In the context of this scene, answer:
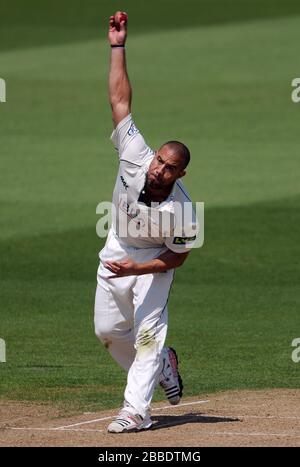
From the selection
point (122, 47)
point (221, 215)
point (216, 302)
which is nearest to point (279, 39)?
point (221, 215)

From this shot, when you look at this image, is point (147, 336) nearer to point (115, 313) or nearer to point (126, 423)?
point (115, 313)

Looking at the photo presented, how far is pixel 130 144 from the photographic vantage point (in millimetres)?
10555

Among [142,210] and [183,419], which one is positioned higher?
[142,210]

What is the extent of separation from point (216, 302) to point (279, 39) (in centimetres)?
2684

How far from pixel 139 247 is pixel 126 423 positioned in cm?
149

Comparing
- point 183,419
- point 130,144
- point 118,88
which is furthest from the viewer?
point 183,419

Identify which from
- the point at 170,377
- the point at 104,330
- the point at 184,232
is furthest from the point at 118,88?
the point at 170,377

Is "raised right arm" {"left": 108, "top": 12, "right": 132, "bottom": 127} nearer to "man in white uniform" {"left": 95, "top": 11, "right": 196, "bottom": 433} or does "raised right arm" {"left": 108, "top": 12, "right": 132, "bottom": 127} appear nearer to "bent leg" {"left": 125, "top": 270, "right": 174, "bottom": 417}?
"man in white uniform" {"left": 95, "top": 11, "right": 196, "bottom": 433}

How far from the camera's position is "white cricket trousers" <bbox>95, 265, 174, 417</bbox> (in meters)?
10.5

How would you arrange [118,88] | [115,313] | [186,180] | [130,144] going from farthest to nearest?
[186,180]
[115,313]
[118,88]
[130,144]

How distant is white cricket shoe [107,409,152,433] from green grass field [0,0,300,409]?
1729mm

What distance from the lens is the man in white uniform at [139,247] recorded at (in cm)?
1034

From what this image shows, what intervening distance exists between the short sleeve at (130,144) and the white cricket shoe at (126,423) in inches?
80.5

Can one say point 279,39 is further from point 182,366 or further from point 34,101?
point 182,366
